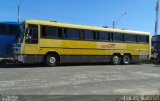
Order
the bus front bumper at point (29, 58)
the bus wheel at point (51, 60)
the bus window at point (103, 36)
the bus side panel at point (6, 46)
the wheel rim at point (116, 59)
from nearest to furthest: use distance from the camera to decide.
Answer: the bus front bumper at point (29, 58) < the bus wheel at point (51, 60) < the bus side panel at point (6, 46) < the bus window at point (103, 36) < the wheel rim at point (116, 59)

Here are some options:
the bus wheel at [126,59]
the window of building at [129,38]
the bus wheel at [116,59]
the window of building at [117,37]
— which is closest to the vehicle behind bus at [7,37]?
the window of building at [117,37]

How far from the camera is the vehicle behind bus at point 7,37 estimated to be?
2777 cm

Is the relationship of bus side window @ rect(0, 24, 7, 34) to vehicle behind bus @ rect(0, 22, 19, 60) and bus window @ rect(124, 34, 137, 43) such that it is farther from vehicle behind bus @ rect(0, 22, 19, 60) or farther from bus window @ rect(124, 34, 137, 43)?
bus window @ rect(124, 34, 137, 43)

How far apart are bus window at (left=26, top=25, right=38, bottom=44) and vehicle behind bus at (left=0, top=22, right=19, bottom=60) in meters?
4.30

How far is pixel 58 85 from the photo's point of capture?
14453mm

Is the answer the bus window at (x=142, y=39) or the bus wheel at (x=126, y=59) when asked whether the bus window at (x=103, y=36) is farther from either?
the bus window at (x=142, y=39)

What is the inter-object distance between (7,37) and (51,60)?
5393mm

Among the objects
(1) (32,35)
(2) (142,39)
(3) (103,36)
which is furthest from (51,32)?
(2) (142,39)

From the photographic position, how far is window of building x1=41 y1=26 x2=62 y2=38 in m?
24.2

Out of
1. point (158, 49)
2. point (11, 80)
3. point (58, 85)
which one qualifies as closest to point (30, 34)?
point (11, 80)

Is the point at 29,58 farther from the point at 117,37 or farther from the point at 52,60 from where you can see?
the point at 117,37

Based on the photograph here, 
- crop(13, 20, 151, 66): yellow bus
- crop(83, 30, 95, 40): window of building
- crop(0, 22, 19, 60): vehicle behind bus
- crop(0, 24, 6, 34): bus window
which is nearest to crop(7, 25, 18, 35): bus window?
crop(0, 22, 19, 60): vehicle behind bus

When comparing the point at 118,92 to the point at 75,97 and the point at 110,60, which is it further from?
the point at 110,60

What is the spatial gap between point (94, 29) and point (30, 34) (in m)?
6.19
